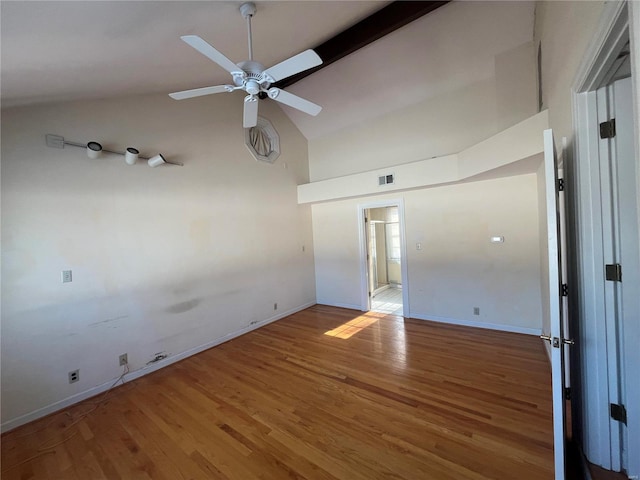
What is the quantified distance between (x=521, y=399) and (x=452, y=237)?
2.37 meters

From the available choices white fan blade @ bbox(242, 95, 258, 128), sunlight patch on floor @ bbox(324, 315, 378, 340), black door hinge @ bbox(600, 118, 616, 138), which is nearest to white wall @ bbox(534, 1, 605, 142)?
black door hinge @ bbox(600, 118, 616, 138)

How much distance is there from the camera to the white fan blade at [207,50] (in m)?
1.54

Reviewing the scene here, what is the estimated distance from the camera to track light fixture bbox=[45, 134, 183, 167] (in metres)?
2.62

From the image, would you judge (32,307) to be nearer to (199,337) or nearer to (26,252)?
(26,252)

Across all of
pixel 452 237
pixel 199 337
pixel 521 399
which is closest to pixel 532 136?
pixel 452 237

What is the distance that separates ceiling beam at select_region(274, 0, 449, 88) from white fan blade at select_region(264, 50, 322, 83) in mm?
1862

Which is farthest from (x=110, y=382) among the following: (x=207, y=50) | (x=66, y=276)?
(x=207, y=50)

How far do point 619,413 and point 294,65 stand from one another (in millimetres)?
2854

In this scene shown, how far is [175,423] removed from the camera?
233cm

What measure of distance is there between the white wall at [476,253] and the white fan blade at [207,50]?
11.5 ft

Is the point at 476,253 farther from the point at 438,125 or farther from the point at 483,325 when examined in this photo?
the point at 438,125

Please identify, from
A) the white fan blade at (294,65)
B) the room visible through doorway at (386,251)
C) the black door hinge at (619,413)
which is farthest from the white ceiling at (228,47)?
the black door hinge at (619,413)

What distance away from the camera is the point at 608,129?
1368 millimetres

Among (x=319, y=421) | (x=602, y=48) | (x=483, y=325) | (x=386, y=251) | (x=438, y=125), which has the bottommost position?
(x=319, y=421)
